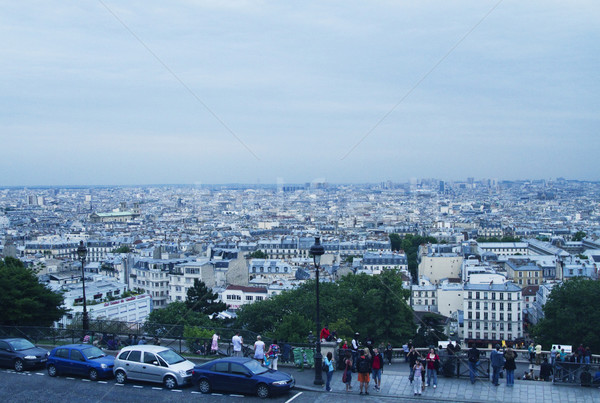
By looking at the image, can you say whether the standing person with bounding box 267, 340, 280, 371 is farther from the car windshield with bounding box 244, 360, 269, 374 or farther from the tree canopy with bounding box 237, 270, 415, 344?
the tree canopy with bounding box 237, 270, 415, 344

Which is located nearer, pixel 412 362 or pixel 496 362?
pixel 496 362

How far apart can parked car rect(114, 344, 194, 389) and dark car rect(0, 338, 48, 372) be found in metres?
2.37

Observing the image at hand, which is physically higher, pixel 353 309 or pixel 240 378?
pixel 240 378

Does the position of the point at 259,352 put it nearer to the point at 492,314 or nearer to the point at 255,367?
the point at 255,367

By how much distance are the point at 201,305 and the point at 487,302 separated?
2097 centimetres

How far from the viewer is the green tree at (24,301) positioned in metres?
23.6

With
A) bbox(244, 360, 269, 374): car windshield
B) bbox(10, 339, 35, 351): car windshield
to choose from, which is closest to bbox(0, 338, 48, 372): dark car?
bbox(10, 339, 35, 351): car windshield

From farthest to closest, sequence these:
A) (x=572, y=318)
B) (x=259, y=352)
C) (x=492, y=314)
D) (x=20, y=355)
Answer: (x=492, y=314)
(x=572, y=318)
(x=20, y=355)
(x=259, y=352)

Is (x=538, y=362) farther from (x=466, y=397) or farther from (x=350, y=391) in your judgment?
(x=350, y=391)

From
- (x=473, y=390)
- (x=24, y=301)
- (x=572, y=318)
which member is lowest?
(x=572, y=318)

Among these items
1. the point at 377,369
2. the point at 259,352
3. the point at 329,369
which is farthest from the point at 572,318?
the point at 259,352

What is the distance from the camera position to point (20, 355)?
49.4 feet

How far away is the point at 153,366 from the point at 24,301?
40.0 ft

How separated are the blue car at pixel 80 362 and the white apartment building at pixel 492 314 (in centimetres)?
3676
